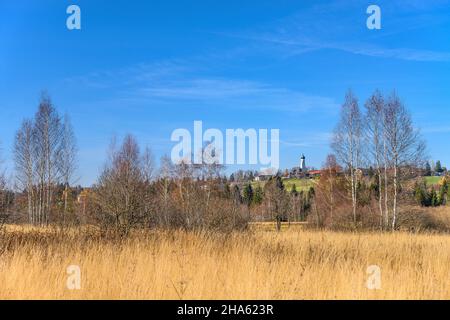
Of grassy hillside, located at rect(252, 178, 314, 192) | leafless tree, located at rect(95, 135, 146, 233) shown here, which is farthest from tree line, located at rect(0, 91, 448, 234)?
grassy hillside, located at rect(252, 178, 314, 192)


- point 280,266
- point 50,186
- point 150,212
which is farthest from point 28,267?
point 50,186

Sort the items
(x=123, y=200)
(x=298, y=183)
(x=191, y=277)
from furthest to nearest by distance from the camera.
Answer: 1. (x=298, y=183)
2. (x=123, y=200)
3. (x=191, y=277)

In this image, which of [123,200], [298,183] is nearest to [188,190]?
[123,200]

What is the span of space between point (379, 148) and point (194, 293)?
74.7 feet

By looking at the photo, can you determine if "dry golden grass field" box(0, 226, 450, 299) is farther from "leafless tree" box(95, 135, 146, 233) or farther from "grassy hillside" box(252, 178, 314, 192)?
"grassy hillside" box(252, 178, 314, 192)

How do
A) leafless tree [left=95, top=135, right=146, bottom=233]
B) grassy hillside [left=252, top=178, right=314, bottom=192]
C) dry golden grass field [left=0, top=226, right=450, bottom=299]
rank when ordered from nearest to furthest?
dry golden grass field [left=0, top=226, right=450, bottom=299]
leafless tree [left=95, top=135, right=146, bottom=233]
grassy hillside [left=252, top=178, right=314, bottom=192]

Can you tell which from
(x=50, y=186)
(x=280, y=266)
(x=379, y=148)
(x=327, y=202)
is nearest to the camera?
(x=280, y=266)

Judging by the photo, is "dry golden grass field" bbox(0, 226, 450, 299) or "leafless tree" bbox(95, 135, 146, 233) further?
"leafless tree" bbox(95, 135, 146, 233)

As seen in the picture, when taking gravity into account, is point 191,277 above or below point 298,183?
below

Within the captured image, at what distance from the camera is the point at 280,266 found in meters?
6.26

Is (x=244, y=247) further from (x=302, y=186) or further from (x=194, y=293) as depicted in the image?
(x=302, y=186)

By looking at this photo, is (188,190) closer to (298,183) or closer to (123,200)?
(123,200)

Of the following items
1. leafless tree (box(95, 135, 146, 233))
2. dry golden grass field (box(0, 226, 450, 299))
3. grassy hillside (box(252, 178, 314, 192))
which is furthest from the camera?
grassy hillside (box(252, 178, 314, 192))

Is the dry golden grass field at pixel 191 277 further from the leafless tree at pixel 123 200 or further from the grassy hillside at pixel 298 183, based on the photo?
the grassy hillside at pixel 298 183
